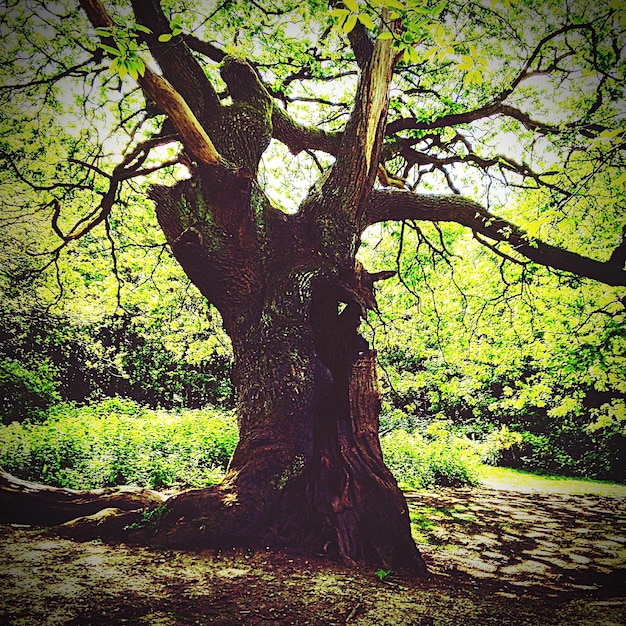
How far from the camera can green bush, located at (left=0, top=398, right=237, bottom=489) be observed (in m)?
4.83

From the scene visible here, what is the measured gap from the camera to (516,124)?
6.30 metres

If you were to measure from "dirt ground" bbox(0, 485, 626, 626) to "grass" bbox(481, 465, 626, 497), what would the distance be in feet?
11.9

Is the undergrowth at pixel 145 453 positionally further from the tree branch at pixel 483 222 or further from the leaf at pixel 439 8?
the leaf at pixel 439 8

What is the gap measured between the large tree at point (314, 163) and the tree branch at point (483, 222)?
2 cm

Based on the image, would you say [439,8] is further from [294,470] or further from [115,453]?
[115,453]

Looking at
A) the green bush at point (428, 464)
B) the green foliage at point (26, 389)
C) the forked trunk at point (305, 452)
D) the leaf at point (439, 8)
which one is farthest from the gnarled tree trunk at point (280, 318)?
the green foliage at point (26, 389)

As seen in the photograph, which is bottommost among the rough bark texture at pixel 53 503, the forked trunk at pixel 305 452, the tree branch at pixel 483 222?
the rough bark texture at pixel 53 503

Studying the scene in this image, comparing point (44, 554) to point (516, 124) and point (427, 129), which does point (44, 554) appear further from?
point (516, 124)

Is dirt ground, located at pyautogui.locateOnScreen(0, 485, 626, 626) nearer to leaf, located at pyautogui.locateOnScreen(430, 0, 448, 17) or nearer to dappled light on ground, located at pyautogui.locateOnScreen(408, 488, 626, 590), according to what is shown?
dappled light on ground, located at pyautogui.locateOnScreen(408, 488, 626, 590)

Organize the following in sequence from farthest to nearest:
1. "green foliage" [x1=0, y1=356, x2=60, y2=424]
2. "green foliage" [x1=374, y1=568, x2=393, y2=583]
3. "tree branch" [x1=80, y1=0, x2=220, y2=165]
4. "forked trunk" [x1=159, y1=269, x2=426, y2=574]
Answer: "green foliage" [x1=0, y1=356, x2=60, y2=424], "forked trunk" [x1=159, y1=269, x2=426, y2=574], "tree branch" [x1=80, y1=0, x2=220, y2=165], "green foliage" [x1=374, y1=568, x2=393, y2=583]

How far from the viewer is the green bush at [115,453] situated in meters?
4.83

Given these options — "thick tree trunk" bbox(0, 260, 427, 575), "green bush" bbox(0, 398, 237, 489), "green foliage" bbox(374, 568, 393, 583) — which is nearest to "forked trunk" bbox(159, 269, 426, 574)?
"thick tree trunk" bbox(0, 260, 427, 575)

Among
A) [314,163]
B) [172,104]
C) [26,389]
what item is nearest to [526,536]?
[172,104]

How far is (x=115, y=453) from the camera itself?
5.38m
